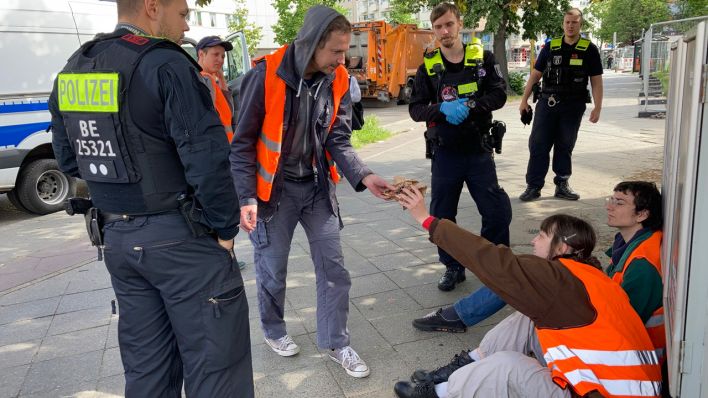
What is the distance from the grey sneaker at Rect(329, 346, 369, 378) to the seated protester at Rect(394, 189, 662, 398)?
2.66 ft

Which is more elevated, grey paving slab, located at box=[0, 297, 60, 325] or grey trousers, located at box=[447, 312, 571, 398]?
grey trousers, located at box=[447, 312, 571, 398]

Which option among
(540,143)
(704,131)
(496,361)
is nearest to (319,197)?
(496,361)

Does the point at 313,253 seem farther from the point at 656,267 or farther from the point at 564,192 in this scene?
the point at 564,192

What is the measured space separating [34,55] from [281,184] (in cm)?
560

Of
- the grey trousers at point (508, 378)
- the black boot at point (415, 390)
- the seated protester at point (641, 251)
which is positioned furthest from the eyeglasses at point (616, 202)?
the black boot at point (415, 390)

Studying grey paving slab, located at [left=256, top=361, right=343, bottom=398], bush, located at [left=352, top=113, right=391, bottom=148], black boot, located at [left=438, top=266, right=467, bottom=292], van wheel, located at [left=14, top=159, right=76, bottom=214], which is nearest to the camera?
grey paving slab, located at [left=256, top=361, right=343, bottom=398]

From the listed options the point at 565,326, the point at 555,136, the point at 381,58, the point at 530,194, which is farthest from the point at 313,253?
the point at 381,58

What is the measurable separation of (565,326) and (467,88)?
209cm

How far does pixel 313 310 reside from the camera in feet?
12.6

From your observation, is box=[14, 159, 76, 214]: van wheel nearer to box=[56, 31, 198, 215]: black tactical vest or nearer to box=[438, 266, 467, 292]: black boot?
box=[438, 266, 467, 292]: black boot

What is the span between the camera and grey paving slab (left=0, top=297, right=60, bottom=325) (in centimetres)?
409

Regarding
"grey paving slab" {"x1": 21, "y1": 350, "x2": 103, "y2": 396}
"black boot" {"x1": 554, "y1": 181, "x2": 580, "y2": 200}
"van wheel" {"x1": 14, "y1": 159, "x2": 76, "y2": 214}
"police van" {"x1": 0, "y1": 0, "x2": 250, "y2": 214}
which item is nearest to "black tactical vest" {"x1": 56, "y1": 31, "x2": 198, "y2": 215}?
"grey paving slab" {"x1": 21, "y1": 350, "x2": 103, "y2": 396}

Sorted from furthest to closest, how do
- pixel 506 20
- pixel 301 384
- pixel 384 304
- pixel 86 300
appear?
pixel 506 20 < pixel 86 300 < pixel 384 304 < pixel 301 384

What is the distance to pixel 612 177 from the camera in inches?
279
